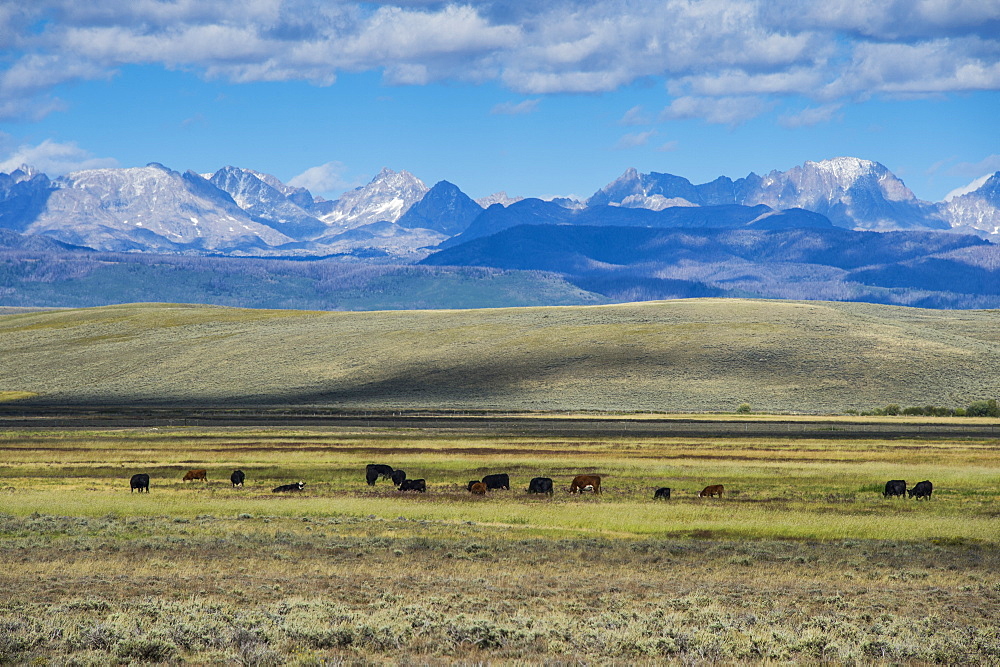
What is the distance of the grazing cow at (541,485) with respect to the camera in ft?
119

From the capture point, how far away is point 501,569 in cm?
2164

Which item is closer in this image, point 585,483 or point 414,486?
point 585,483

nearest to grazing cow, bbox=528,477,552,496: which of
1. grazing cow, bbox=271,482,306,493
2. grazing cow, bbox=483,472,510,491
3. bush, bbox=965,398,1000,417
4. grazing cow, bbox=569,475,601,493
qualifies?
grazing cow, bbox=569,475,601,493

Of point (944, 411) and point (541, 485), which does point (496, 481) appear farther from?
point (944, 411)

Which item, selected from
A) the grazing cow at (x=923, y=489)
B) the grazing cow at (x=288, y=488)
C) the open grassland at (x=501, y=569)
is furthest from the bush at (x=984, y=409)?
the grazing cow at (x=288, y=488)

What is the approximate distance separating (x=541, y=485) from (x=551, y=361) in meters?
87.0

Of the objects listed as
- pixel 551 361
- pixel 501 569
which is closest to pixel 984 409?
pixel 551 361

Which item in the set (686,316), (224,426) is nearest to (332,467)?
(224,426)

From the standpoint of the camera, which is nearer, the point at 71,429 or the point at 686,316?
the point at 71,429

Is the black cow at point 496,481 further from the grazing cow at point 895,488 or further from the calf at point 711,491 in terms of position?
the grazing cow at point 895,488

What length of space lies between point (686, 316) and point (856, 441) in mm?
87307

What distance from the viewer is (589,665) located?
1407 centimetres

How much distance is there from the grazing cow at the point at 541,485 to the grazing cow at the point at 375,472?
7162 mm

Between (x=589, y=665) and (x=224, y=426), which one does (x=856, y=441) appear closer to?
(x=224, y=426)
